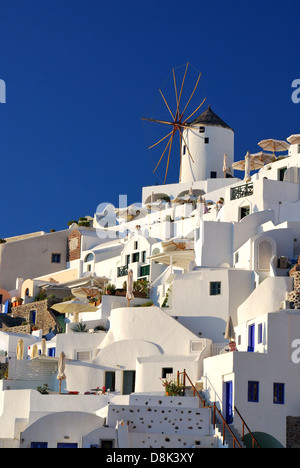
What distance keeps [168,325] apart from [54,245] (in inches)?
1084

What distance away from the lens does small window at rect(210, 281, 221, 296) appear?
57.7 m

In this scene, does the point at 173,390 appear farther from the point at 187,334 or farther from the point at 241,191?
the point at 241,191

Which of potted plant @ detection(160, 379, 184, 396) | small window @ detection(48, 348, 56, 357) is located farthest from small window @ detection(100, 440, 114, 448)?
small window @ detection(48, 348, 56, 357)

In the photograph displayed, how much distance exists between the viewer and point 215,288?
57812 millimetres

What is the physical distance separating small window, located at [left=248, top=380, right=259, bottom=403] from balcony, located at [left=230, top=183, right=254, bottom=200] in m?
17.0

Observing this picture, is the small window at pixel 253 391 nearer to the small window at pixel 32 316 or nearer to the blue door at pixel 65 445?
the blue door at pixel 65 445

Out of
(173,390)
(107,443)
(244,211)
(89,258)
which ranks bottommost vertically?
(107,443)

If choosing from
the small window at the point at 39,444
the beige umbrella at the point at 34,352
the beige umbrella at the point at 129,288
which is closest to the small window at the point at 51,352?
the beige umbrella at the point at 34,352

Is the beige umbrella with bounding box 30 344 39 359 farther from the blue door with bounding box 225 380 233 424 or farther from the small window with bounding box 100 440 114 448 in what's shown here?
the small window with bounding box 100 440 114 448

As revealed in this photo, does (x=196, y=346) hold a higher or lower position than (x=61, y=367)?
higher

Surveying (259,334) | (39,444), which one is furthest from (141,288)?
(39,444)

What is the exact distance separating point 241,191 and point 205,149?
2086cm

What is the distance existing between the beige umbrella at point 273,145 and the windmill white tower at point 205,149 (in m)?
8.10

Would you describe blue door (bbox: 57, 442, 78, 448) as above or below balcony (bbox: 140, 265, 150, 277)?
below
